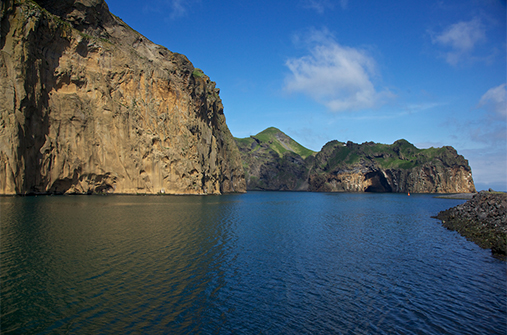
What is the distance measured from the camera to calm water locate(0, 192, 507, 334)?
37.6 ft

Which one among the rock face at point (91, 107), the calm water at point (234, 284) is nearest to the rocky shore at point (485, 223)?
the calm water at point (234, 284)

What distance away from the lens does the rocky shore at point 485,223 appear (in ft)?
86.4

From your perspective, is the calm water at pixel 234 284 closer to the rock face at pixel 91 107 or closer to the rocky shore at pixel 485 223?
the rocky shore at pixel 485 223

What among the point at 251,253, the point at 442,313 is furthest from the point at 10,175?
the point at 442,313

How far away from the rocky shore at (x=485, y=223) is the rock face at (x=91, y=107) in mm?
67002

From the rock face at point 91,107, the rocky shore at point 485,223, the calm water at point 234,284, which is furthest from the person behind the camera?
the rock face at point 91,107

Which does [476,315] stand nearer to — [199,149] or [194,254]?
[194,254]

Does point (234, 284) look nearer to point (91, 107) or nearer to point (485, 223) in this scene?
point (485, 223)

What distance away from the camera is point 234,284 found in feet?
51.8

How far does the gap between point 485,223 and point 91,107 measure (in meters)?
82.2

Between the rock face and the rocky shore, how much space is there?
67002 mm

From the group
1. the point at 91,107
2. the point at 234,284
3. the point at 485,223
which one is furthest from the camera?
the point at 91,107

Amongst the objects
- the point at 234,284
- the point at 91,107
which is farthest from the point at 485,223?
the point at 91,107

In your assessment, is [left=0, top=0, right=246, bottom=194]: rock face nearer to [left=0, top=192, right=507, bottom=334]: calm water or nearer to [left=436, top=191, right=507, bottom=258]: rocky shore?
[left=0, top=192, right=507, bottom=334]: calm water
